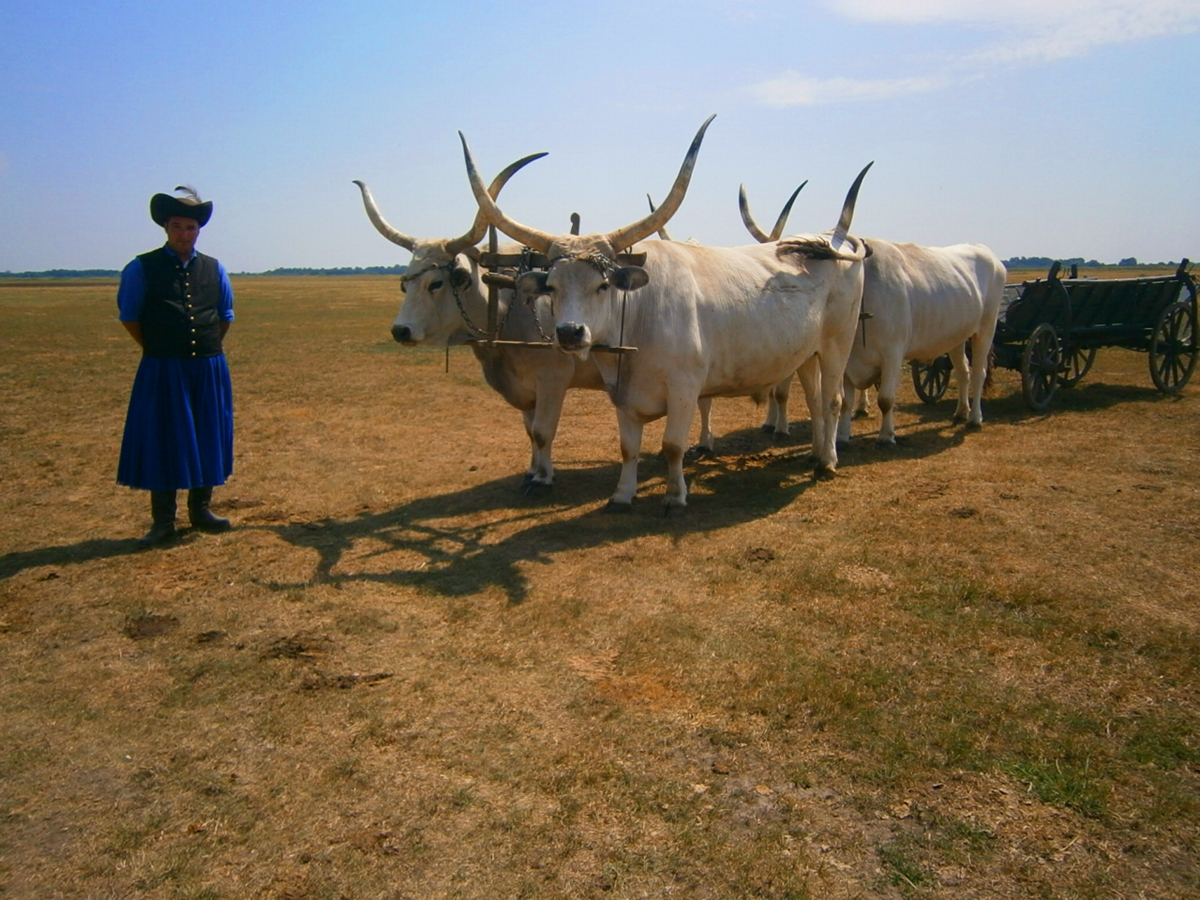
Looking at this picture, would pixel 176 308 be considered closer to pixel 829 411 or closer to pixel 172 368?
pixel 172 368

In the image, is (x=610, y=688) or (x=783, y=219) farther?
(x=783, y=219)

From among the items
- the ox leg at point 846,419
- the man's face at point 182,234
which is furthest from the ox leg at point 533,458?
the ox leg at point 846,419

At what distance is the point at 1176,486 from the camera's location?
671 centimetres

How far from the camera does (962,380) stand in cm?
980

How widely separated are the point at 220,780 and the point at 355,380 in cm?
1132

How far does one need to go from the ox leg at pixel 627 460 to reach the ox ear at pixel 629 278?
110cm

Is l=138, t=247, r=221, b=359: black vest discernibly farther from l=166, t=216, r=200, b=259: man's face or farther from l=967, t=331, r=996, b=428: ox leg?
l=967, t=331, r=996, b=428: ox leg

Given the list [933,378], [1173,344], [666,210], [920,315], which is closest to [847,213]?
[920,315]

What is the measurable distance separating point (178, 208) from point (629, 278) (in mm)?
3011

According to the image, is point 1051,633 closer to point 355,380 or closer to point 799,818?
point 799,818

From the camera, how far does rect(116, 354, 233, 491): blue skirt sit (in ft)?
18.4

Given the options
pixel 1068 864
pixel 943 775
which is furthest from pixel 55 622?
pixel 1068 864

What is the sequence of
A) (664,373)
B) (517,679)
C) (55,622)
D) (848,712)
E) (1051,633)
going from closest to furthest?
(848,712)
(517,679)
(1051,633)
(55,622)
(664,373)

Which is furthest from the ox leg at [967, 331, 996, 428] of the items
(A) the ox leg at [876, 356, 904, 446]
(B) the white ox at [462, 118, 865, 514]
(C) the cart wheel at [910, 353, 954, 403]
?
(B) the white ox at [462, 118, 865, 514]
